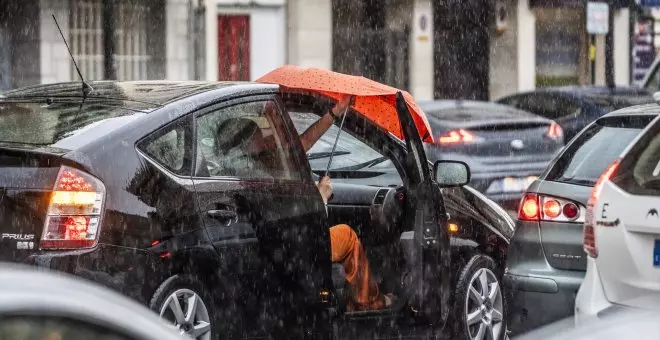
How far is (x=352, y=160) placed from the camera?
771cm

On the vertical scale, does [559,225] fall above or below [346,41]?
below

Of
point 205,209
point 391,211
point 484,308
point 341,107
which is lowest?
point 484,308

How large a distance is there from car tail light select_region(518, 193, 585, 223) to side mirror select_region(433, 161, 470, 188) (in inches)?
13.4

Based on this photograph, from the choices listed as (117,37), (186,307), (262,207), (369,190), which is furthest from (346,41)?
(186,307)

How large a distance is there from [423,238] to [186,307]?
1.53 m

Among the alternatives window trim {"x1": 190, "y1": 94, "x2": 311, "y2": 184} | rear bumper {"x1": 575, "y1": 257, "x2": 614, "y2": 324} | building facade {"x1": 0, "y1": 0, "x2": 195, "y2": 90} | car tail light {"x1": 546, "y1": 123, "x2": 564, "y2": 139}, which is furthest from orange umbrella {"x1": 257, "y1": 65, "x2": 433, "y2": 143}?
building facade {"x1": 0, "y1": 0, "x2": 195, "y2": 90}

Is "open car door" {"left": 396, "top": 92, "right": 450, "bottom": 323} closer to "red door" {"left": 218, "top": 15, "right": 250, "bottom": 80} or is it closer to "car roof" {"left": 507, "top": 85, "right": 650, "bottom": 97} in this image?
"car roof" {"left": 507, "top": 85, "right": 650, "bottom": 97}

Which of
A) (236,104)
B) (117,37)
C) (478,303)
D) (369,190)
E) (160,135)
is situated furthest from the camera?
(117,37)

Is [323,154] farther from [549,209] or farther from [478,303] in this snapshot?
[549,209]

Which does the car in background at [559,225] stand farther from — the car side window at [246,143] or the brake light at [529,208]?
the car side window at [246,143]

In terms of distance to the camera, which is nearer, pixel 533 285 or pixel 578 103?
pixel 533 285

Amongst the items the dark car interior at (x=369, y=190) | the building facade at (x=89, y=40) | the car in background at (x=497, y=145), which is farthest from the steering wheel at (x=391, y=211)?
the building facade at (x=89, y=40)

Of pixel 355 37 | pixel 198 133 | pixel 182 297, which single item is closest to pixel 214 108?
pixel 198 133

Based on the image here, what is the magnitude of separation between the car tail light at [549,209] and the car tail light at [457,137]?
7.55 metres
